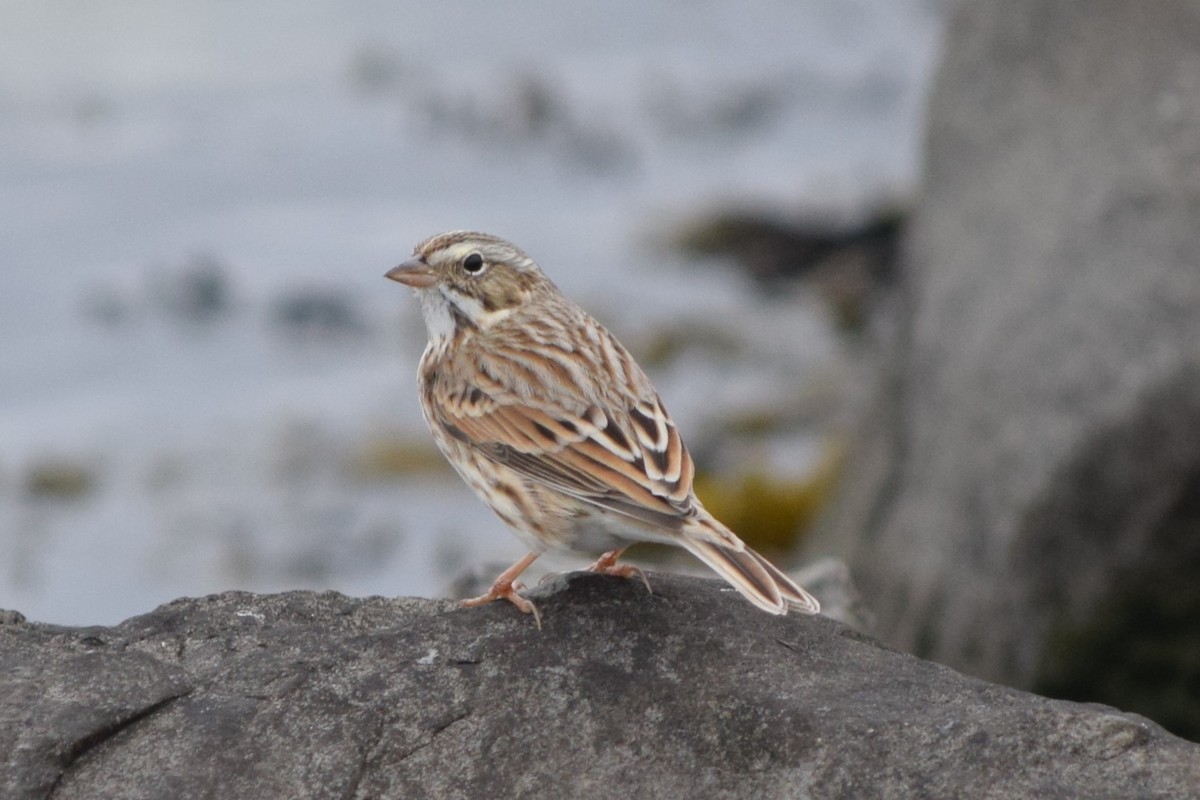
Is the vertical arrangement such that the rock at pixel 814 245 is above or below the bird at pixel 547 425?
above

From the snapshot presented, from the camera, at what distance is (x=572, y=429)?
7.44m

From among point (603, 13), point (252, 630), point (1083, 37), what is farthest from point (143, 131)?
point (252, 630)

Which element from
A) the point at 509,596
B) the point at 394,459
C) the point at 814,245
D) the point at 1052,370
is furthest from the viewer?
the point at 814,245

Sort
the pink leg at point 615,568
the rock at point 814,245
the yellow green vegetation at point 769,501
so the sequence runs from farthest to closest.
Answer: the rock at point 814,245
the yellow green vegetation at point 769,501
the pink leg at point 615,568

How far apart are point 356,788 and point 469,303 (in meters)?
2.81

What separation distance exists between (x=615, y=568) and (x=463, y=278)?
1.63 metres

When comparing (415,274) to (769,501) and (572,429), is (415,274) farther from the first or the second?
(769,501)

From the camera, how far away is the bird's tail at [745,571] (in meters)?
6.38

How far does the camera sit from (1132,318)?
11266 mm

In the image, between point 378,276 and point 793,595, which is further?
point 378,276

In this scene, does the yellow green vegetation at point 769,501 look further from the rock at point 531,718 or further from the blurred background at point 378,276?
the rock at point 531,718

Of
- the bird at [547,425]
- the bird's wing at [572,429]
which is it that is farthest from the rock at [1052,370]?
the bird's wing at [572,429]

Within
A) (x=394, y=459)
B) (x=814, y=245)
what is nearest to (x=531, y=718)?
(x=394, y=459)

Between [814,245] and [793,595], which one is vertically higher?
[814,245]
